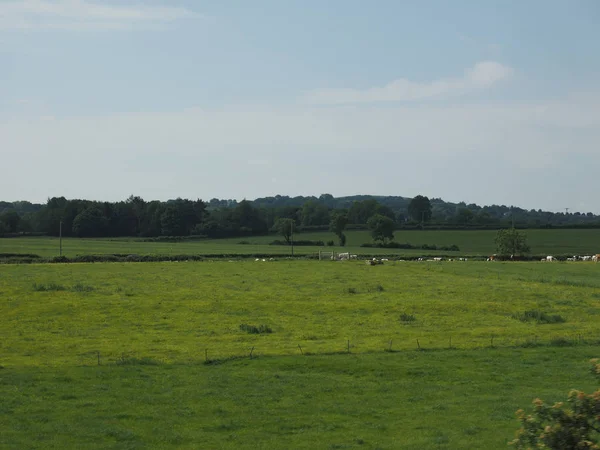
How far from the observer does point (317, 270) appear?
74.2 metres

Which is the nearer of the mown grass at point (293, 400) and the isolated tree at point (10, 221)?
the mown grass at point (293, 400)

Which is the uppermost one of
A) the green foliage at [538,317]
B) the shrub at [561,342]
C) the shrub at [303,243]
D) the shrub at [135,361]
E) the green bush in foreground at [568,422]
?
the shrub at [303,243]

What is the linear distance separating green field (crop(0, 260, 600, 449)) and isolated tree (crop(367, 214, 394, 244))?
8496 centimetres

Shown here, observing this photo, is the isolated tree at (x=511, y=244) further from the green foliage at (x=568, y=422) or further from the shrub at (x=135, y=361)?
the green foliage at (x=568, y=422)

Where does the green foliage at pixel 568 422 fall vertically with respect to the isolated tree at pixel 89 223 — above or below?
below

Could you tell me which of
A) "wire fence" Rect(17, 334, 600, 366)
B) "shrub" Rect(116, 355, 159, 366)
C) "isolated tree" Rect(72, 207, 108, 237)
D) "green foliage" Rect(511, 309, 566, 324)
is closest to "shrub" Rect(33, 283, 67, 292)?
"wire fence" Rect(17, 334, 600, 366)

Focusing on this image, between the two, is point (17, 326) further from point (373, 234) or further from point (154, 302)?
point (373, 234)

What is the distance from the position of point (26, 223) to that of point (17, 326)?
138801 millimetres

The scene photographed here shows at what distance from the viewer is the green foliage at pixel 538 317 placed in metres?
40.8

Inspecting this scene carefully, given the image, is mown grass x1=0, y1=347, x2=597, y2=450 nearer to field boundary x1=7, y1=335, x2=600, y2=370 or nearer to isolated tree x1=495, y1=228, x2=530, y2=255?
field boundary x1=7, y1=335, x2=600, y2=370

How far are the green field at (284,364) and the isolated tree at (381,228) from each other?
84963 mm

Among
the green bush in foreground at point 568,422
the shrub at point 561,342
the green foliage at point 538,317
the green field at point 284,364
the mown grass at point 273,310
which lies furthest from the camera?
the green foliage at point 538,317

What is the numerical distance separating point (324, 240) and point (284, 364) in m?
131

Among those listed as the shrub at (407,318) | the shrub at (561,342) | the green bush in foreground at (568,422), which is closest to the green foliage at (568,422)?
the green bush in foreground at (568,422)
